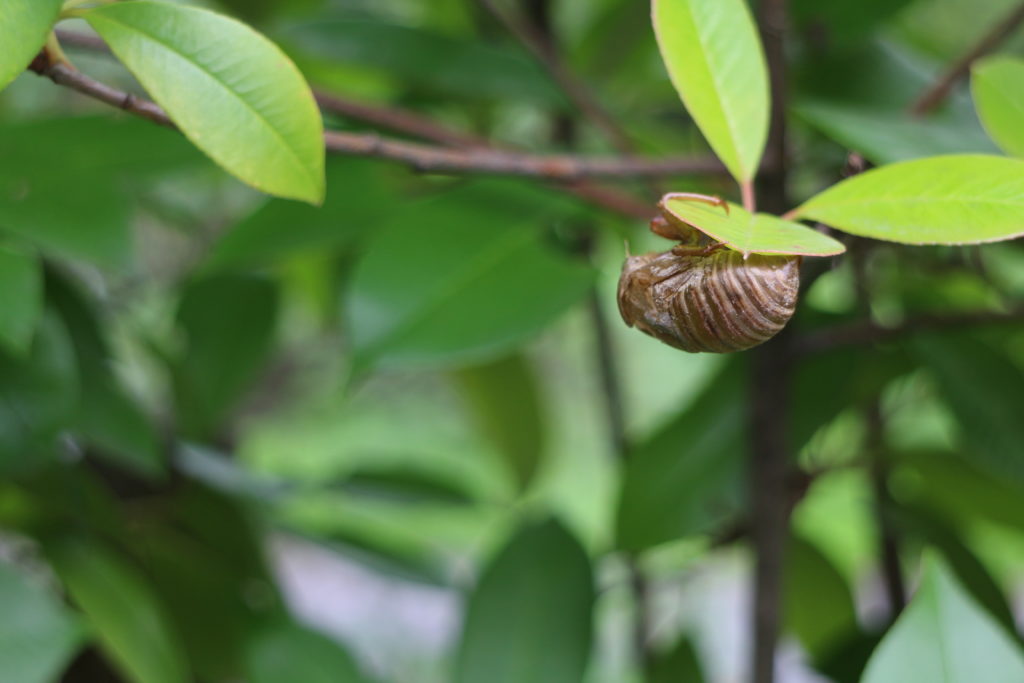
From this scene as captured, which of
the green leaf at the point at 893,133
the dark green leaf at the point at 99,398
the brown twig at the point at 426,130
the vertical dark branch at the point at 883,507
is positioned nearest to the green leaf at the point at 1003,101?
the green leaf at the point at 893,133

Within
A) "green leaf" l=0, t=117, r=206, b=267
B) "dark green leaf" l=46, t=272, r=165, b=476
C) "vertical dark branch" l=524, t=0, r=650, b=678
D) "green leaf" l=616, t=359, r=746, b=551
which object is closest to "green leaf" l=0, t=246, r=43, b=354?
"green leaf" l=0, t=117, r=206, b=267

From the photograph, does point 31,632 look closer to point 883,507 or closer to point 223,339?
point 223,339

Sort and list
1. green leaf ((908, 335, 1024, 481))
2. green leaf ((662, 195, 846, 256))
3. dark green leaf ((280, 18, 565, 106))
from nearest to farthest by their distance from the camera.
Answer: green leaf ((662, 195, 846, 256)) < green leaf ((908, 335, 1024, 481)) < dark green leaf ((280, 18, 565, 106))

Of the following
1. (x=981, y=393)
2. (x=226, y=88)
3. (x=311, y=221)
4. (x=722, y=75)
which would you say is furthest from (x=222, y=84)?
(x=981, y=393)

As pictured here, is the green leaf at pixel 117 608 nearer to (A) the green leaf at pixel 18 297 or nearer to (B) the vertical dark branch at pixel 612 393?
(A) the green leaf at pixel 18 297

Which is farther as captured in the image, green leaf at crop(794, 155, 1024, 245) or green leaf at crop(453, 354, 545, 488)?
green leaf at crop(453, 354, 545, 488)

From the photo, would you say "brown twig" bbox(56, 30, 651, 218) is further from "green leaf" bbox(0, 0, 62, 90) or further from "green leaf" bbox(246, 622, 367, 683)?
"green leaf" bbox(246, 622, 367, 683)
